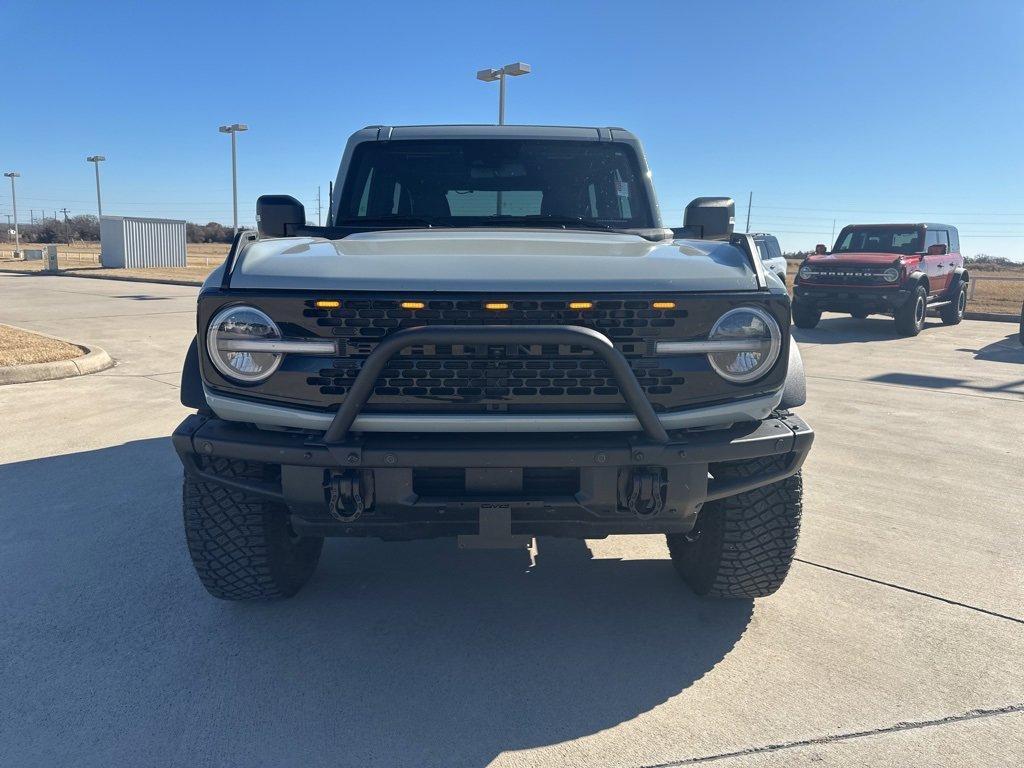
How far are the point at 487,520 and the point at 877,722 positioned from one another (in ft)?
4.46

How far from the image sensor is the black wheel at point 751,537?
2.84 m

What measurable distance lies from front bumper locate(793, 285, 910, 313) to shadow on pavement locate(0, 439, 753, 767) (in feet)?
36.0

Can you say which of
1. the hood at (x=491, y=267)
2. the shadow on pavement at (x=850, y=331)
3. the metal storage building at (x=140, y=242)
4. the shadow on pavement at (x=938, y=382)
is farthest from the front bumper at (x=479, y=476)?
the metal storage building at (x=140, y=242)

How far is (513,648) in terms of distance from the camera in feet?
9.34

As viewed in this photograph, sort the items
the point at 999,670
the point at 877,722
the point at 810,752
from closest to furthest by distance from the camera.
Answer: the point at 810,752 → the point at 877,722 → the point at 999,670

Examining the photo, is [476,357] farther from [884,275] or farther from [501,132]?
[884,275]

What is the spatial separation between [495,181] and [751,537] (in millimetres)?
2178

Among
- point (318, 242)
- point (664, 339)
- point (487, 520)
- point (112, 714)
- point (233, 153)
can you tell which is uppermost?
point (233, 153)

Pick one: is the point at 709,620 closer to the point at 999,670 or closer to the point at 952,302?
the point at 999,670

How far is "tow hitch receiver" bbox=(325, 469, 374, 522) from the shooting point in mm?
2349

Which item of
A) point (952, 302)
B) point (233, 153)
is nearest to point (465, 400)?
point (952, 302)

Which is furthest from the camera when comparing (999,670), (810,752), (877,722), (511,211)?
(511,211)

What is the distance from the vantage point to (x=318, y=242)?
308cm

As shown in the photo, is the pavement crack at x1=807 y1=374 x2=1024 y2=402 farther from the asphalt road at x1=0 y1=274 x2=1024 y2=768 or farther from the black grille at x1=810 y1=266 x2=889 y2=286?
the black grille at x1=810 y1=266 x2=889 y2=286
